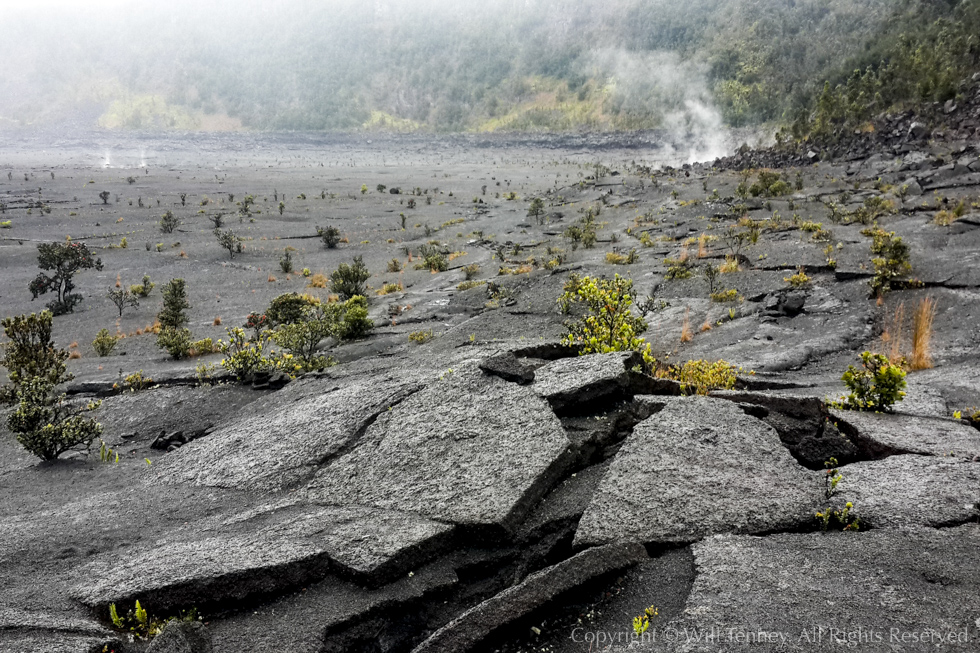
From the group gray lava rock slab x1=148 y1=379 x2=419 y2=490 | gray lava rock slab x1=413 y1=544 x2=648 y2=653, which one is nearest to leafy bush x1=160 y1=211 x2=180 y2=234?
gray lava rock slab x1=148 y1=379 x2=419 y2=490

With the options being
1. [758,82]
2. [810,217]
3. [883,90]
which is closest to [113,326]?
[810,217]

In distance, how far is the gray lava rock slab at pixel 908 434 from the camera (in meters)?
5.14

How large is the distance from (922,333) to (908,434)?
251 inches

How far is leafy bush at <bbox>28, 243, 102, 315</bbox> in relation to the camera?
2309 cm

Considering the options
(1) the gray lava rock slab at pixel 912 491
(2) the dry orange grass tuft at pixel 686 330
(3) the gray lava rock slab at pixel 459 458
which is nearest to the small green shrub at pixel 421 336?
(2) the dry orange grass tuft at pixel 686 330

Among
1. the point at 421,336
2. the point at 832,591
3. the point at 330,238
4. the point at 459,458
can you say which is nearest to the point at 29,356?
the point at 421,336

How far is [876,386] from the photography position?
239 inches

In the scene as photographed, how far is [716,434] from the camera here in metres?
5.43

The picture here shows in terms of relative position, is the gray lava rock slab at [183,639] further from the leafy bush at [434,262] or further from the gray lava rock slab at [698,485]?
the leafy bush at [434,262]

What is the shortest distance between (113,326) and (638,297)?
18995 millimetres

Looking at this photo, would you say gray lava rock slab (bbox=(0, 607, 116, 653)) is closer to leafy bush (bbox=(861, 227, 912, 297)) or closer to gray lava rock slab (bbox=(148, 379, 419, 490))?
gray lava rock slab (bbox=(148, 379, 419, 490))

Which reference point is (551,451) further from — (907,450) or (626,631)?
(907,450)

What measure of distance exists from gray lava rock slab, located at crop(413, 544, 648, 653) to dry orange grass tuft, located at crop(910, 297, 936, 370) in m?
7.41

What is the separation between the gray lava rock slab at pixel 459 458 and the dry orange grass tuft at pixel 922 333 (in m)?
6.75
